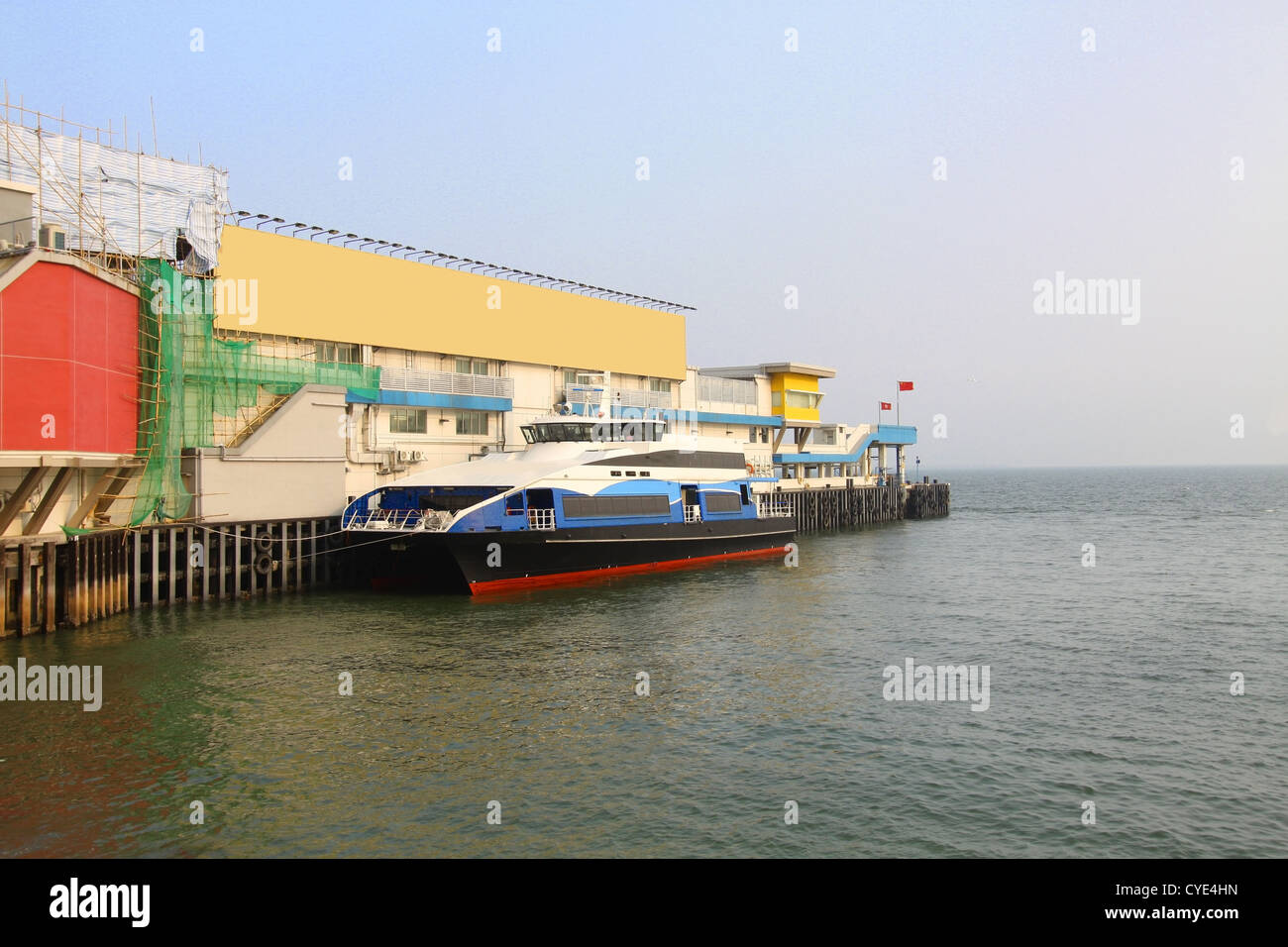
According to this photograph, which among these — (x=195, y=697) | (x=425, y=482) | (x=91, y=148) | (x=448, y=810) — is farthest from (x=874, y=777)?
(x=91, y=148)

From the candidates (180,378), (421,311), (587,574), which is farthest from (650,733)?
(421,311)

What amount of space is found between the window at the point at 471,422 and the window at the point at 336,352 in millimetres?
5763

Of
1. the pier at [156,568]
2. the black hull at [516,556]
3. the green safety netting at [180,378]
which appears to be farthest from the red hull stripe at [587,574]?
the green safety netting at [180,378]

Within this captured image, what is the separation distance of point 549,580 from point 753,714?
56.8 feet

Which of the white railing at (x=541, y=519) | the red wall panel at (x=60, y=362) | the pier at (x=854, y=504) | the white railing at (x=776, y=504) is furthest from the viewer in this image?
the pier at (x=854, y=504)

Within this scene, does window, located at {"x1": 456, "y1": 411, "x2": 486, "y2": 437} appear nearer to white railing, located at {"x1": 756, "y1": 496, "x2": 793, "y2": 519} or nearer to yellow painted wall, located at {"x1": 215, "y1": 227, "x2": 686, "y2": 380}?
yellow painted wall, located at {"x1": 215, "y1": 227, "x2": 686, "y2": 380}

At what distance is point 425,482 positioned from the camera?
3453 cm

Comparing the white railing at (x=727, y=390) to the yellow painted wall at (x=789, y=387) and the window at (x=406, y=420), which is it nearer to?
the yellow painted wall at (x=789, y=387)

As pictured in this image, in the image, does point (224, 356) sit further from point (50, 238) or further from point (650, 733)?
point (650, 733)

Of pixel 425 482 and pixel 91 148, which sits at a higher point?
pixel 91 148

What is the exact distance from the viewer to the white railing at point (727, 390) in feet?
197

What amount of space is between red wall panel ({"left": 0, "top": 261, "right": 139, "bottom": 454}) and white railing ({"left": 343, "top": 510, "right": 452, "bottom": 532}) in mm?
8917

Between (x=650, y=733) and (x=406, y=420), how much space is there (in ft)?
88.7
